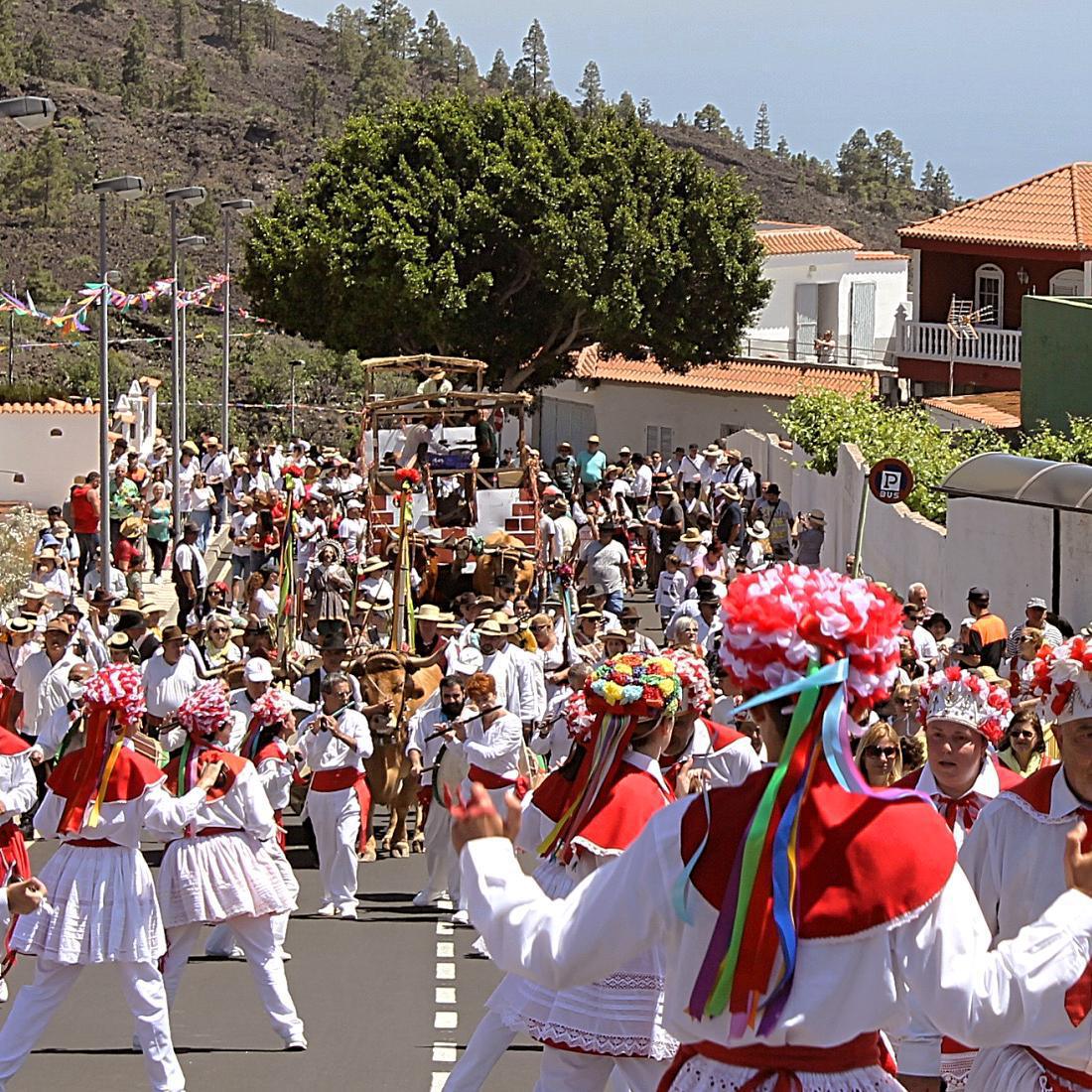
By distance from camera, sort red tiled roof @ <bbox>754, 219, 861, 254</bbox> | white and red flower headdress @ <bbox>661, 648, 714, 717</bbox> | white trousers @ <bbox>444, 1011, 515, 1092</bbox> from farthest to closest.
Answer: red tiled roof @ <bbox>754, 219, 861, 254</bbox>
white and red flower headdress @ <bbox>661, 648, 714, 717</bbox>
white trousers @ <bbox>444, 1011, 515, 1092</bbox>

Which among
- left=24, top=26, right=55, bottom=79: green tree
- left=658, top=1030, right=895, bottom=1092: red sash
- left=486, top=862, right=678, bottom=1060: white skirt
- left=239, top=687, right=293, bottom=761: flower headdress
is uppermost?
left=24, top=26, right=55, bottom=79: green tree

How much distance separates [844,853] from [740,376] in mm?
46539

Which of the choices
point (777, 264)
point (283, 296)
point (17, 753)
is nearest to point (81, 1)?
point (777, 264)

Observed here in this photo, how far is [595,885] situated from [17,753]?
5402 millimetres

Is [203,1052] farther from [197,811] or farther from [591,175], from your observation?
[591,175]

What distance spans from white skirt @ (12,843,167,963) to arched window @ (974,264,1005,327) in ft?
123

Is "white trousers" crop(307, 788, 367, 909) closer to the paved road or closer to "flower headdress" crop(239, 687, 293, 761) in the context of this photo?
the paved road

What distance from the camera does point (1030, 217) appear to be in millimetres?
44562

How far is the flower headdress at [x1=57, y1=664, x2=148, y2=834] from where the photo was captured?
8.32m

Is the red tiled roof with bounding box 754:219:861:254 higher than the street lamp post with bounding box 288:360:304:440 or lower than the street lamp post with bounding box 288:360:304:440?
higher

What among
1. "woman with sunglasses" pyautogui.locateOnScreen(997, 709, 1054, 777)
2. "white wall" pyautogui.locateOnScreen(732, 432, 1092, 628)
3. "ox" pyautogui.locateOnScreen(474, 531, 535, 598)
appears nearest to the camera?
"woman with sunglasses" pyautogui.locateOnScreen(997, 709, 1054, 777)

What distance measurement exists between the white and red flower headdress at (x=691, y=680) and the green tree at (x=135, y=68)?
335 feet

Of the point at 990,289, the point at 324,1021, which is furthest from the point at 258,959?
the point at 990,289

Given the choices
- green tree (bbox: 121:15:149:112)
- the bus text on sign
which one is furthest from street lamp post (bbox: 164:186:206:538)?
green tree (bbox: 121:15:149:112)
